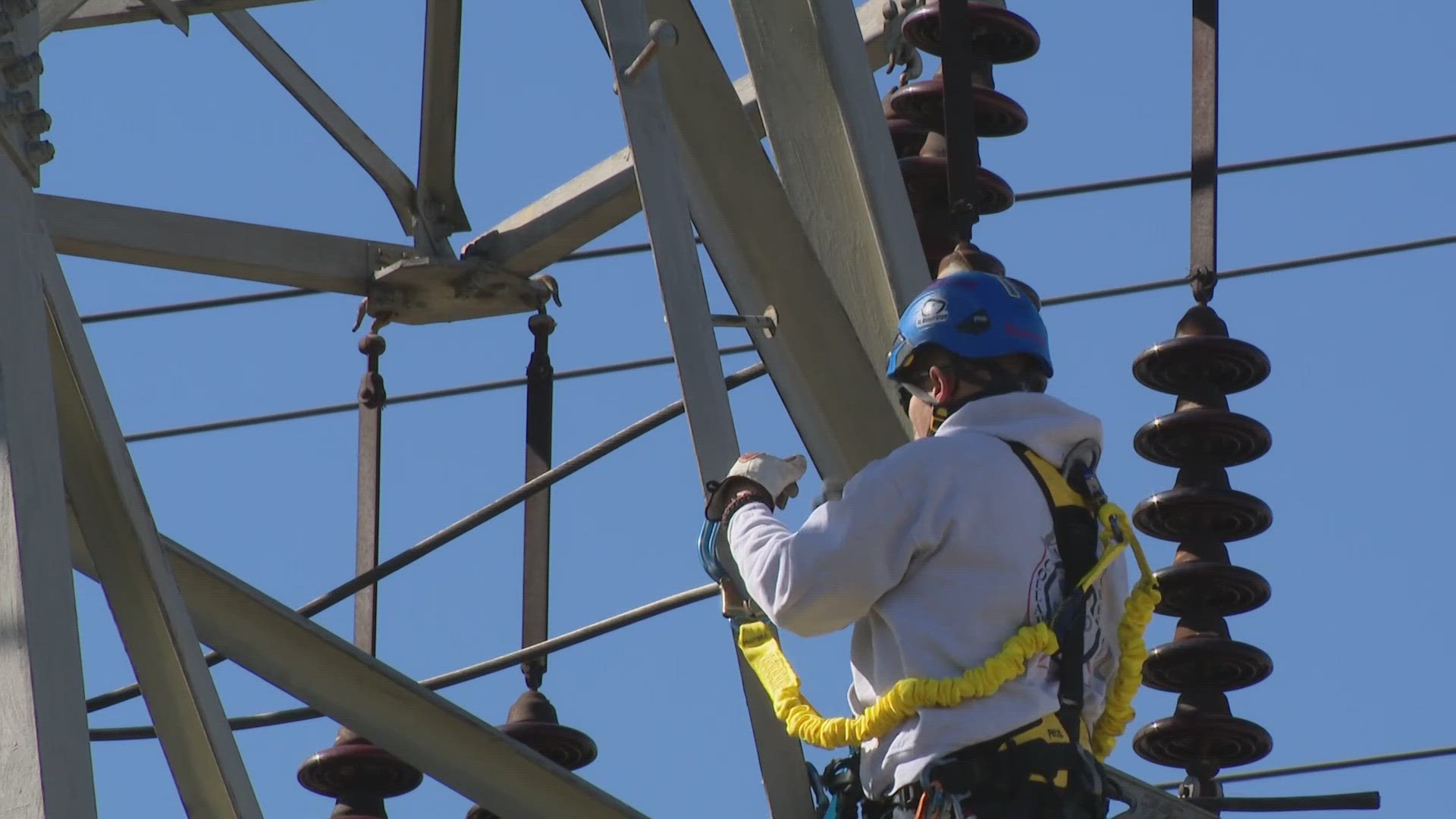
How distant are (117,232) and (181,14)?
30.7 inches

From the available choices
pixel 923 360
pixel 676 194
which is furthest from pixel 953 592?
pixel 676 194

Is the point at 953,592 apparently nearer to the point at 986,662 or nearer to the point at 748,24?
the point at 986,662

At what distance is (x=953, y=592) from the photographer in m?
5.82

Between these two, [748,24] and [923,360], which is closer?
[923,360]

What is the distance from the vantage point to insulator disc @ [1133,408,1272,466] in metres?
8.47

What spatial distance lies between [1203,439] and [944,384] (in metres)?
2.49

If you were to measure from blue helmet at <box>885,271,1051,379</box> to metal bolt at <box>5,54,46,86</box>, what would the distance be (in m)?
1.96

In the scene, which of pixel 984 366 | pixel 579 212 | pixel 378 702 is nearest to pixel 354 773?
pixel 378 702

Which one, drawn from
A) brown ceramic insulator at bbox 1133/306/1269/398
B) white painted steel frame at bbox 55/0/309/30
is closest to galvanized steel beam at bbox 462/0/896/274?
white painted steel frame at bbox 55/0/309/30

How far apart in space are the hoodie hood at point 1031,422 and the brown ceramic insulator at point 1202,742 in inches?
96.8

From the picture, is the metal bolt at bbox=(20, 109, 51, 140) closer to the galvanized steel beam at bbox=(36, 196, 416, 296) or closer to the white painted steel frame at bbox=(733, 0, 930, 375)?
the galvanized steel beam at bbox=(36, 196, 416, 296)

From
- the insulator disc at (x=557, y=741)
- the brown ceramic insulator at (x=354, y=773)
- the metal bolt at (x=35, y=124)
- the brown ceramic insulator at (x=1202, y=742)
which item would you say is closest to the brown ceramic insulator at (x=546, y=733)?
the insulator disc at (x=557, y=741)

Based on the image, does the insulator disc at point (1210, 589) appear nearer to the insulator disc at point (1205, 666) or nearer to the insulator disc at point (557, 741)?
the insulator disc at point (1205, 666)

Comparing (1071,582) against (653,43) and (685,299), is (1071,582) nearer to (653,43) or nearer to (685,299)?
(685,299)
